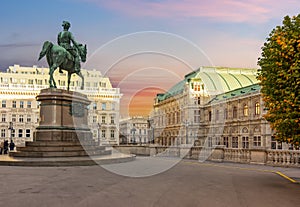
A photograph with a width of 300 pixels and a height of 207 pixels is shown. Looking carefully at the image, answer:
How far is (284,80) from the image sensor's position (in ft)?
46.6

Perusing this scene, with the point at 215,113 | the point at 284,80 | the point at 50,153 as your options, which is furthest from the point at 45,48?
the point at 215,113

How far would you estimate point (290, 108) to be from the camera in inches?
546

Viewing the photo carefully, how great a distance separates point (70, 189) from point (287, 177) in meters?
11.6

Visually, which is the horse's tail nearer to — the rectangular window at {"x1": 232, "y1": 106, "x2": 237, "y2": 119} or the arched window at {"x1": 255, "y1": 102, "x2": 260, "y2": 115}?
the arched window at {"x1": 255, "y1": 102, "x2": 260, "y2": 115}

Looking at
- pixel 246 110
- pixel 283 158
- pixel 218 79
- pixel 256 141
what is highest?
pixel 218 79

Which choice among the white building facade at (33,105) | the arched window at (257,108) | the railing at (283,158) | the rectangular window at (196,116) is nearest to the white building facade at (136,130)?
the white building facade at (33,105)

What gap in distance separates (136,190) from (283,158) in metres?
15.0

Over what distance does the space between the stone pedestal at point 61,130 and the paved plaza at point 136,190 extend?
6.00m

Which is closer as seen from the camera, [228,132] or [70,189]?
[70,189]

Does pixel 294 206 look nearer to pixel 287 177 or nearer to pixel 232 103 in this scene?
pixel 287 177

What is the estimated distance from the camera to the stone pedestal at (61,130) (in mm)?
23891

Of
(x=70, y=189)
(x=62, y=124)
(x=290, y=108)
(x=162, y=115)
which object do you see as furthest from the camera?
(x=162, y=115)

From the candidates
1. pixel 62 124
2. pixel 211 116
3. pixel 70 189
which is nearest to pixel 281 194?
pixel 70 189

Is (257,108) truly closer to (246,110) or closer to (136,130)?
(246,110)
